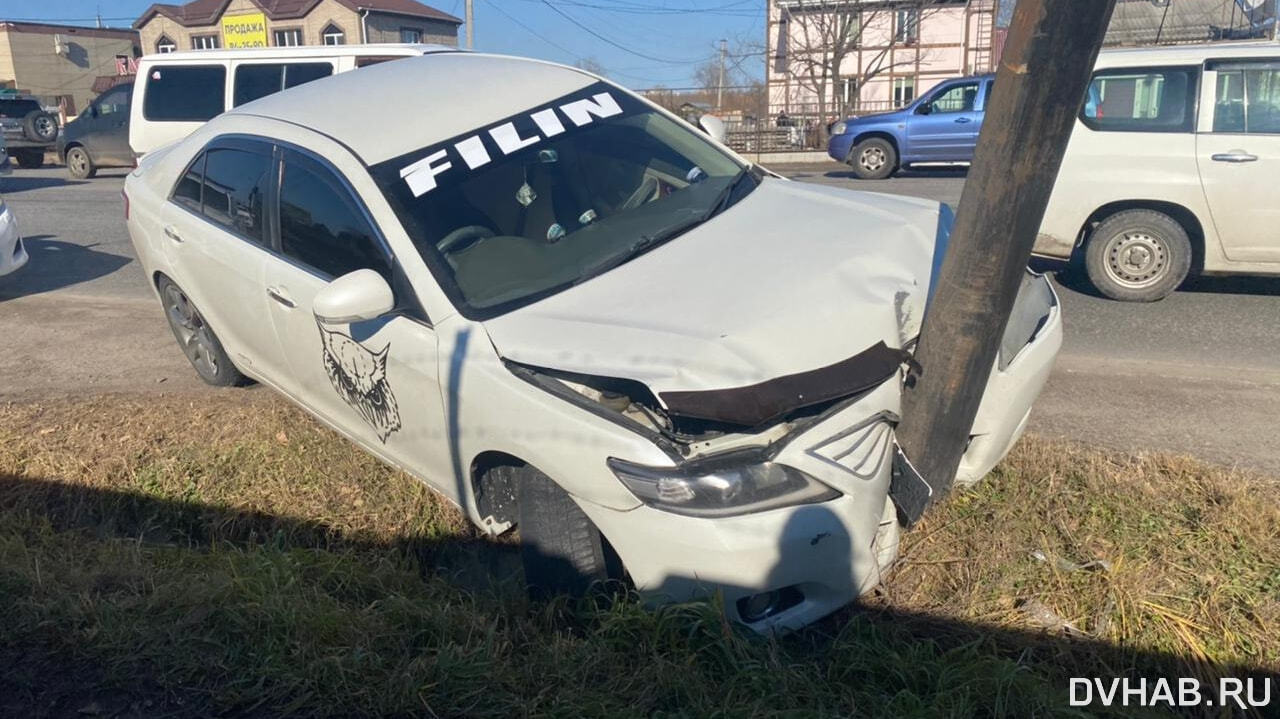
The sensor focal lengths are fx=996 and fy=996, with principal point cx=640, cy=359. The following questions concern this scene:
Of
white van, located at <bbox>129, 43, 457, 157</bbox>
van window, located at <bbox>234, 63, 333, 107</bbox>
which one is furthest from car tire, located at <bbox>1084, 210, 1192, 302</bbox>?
van window, located at <bbox>234, 63, 333, 107</bbox>

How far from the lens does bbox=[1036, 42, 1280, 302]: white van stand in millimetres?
7016

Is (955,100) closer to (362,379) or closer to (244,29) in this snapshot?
(362,379)

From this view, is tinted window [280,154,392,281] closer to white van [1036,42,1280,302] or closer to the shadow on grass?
the shadow on grass

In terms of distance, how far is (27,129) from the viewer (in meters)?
25.1

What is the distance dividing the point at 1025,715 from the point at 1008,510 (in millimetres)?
1331

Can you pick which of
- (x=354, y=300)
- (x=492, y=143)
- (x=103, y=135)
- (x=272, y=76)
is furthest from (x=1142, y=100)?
(x=103, y=135)

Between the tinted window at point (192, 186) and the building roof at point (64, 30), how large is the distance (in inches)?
2266

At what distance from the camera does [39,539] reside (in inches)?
175

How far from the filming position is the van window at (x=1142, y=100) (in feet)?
23.9

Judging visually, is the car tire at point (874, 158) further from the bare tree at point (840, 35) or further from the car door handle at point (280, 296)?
the car door handle at point (280, 296)

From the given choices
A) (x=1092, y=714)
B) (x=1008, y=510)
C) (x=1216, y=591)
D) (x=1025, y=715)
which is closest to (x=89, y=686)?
(x=1025, y=715)

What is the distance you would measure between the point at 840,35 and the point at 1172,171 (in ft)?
91.0

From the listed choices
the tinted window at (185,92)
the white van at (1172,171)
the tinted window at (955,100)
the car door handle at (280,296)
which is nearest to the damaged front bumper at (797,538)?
the car door handle at (280,296)

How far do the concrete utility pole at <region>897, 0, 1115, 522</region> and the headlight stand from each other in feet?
2.03
